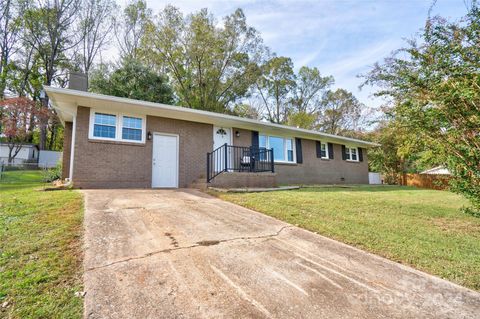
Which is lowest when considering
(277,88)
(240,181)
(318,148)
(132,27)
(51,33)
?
(240,181)

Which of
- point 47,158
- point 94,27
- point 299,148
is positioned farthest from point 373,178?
point 47,158

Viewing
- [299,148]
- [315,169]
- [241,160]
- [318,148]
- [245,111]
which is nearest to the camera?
[241,160]

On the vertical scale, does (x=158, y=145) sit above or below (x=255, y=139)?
below

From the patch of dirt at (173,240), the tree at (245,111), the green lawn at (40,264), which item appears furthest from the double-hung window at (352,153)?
the green lawn at (40,264)

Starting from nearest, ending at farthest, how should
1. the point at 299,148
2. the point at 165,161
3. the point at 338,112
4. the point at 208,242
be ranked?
the point at 208,242 → the point at 165,161 → the point at 299,148 → the point at 338,112

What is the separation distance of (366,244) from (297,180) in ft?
29.6

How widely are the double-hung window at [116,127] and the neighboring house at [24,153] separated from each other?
18756 millimetres

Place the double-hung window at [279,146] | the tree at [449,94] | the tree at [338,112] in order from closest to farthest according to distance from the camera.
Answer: the tree at [449,94], the double-hung window at [279,146], the tree at [338,112]

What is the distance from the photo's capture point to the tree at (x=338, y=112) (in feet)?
84.6

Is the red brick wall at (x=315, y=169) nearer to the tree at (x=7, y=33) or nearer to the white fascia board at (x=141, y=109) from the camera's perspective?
the white fascia board at (x=141, y=109)

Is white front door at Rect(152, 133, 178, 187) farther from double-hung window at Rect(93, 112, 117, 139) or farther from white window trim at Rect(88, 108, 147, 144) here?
double-hung window at Rect(93, 112, 117, 139)

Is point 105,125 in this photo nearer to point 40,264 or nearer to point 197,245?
point 40,264

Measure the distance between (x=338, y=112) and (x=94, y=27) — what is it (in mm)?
24467

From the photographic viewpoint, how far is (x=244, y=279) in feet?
6.82
